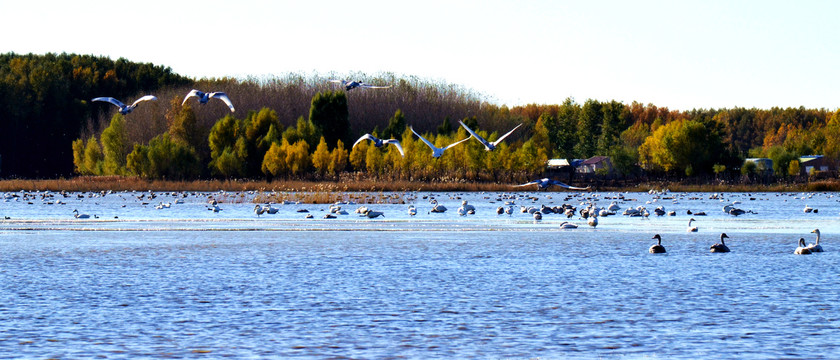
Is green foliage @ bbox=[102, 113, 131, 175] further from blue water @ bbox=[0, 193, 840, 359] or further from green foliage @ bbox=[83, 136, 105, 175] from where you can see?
blue water @ bbox=[0, 193, 840, 359]

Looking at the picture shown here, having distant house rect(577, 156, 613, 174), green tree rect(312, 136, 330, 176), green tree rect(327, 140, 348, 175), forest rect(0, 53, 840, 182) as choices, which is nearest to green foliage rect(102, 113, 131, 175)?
forest rect(0, 53, 840, 182)

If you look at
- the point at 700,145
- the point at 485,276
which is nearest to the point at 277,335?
the point at 485,276

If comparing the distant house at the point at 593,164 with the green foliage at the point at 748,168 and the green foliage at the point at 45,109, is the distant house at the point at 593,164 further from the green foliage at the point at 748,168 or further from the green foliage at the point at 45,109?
the green foliage at the point at 45,109

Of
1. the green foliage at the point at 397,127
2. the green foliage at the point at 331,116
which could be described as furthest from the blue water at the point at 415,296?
the green foliage at the point at 397,127

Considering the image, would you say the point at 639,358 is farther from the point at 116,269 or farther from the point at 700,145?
the point at 700,145

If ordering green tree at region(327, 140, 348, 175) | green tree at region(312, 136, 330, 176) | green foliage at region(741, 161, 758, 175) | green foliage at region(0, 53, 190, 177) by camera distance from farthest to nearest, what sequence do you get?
green foliage at region(0, 53, 190, 177)
green foliage at region(741, 161, 758, 175)
green tree at region(327, 140, 348, 175)
green tree at region(312, 136, 330, 176)

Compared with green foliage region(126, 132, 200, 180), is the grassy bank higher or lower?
lower

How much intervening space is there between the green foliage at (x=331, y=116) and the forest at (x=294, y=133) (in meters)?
0.12

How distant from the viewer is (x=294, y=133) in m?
110

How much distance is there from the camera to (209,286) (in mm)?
17797

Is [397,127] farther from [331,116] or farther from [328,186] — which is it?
[328,186]

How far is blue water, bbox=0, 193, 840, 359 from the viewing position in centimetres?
1209

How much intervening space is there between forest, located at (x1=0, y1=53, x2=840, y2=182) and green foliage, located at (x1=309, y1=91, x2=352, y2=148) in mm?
125

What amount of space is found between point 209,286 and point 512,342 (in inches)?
Answer: 283
